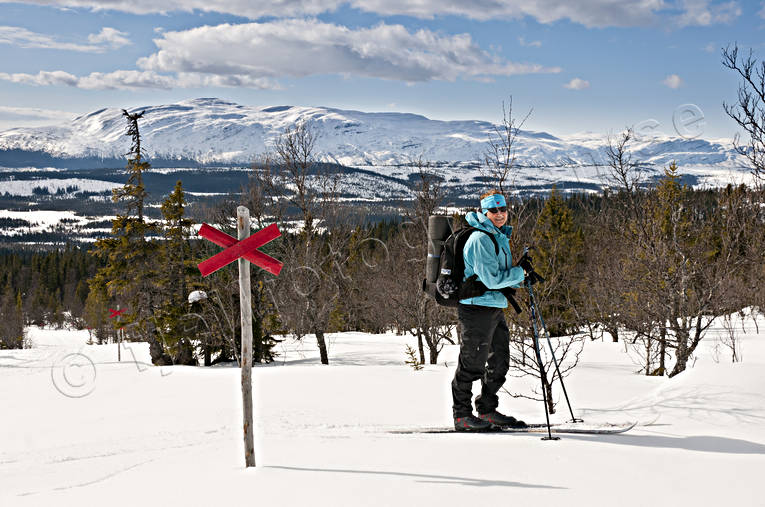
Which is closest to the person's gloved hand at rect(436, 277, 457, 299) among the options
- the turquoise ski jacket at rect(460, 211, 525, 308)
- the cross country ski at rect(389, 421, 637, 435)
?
the turquoise ski jacket at rect(460, 211, 525, 308)

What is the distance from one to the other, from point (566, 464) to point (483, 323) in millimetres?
1453

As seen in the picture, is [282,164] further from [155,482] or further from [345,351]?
[155,482]

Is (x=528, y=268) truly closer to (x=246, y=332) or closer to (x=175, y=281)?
(x=246, y=332)

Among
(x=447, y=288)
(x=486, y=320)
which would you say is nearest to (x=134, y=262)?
(x=447, y=288)

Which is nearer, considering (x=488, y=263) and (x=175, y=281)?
(x=488, y=263)

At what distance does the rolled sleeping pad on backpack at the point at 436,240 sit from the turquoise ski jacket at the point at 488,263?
35cm

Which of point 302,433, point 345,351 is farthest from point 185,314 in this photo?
point 302,433

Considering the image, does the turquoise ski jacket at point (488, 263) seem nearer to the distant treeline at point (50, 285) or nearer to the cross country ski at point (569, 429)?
the cross country ski at point (569, 429)

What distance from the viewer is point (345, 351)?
25719mm

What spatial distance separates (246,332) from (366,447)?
154 centimetres

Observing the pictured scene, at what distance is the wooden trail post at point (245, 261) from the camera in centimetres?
438

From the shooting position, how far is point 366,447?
16.4 ft

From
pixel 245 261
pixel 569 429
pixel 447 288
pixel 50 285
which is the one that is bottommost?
pixel 50 285

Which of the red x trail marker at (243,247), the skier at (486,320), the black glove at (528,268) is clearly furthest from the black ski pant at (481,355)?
the red x trail marker at (243,247)
